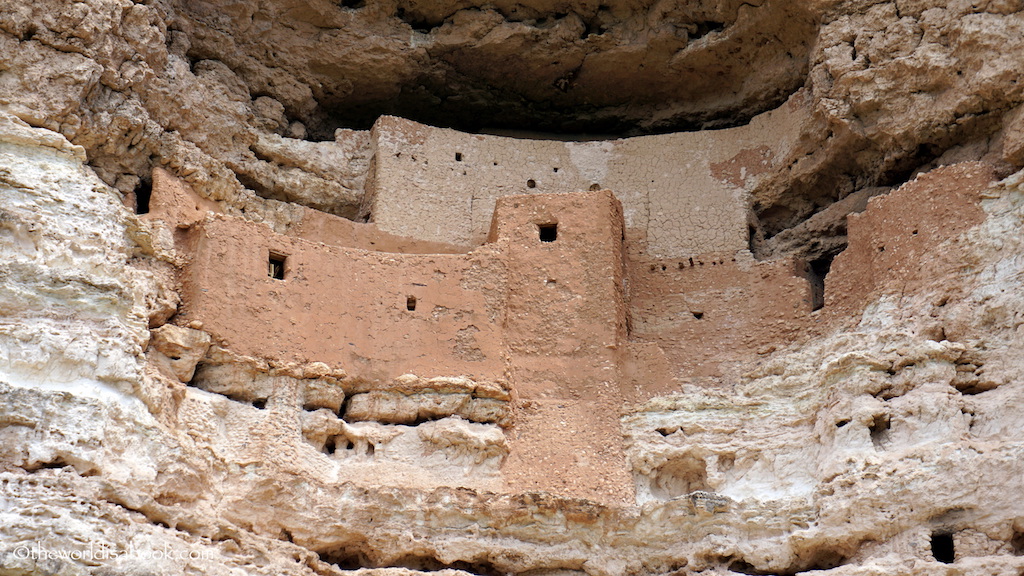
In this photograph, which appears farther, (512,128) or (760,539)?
(512,128)

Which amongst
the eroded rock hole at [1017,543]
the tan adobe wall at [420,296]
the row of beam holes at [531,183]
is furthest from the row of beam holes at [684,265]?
the eroded rock hole at [1017,543]

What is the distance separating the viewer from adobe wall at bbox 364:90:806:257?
1881 cm

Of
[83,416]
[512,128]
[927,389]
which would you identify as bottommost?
[83,416]

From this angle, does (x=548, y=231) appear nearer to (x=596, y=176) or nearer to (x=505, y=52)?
(x=596, y=176)

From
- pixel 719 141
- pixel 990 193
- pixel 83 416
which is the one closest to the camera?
pixel 83 416

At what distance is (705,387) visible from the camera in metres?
16.9

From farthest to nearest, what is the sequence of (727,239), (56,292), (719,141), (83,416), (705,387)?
(719,141), (727,239), (705,387), (56,292), (83,416)

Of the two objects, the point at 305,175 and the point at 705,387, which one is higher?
the point at 305,175

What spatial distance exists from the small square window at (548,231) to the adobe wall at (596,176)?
1411mm

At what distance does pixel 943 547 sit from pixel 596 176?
26.0 ft

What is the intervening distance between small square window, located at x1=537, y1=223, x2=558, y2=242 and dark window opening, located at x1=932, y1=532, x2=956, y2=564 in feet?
19.9

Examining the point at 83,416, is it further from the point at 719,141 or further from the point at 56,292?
the point at 719,141

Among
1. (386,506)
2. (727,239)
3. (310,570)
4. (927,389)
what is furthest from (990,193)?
(310,570)

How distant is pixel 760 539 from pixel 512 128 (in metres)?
9.23
